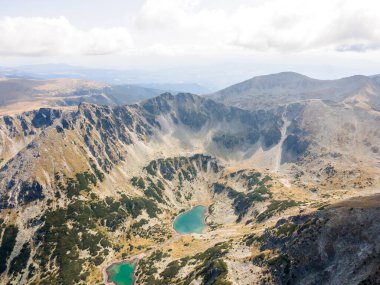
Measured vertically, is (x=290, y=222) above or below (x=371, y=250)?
below

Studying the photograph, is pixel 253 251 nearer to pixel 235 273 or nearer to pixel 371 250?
pixel 235 273

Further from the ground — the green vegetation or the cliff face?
the cliff face

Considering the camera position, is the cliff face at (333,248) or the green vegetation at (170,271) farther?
the green vegetation at (170,271)

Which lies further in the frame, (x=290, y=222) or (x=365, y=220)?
(x=290, y=222)

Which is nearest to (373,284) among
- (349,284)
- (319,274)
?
(349,284)

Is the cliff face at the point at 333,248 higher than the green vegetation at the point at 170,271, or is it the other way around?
the cliff face at the point at 333,248

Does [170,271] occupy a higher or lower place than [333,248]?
lower

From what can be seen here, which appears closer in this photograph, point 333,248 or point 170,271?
point 333,248

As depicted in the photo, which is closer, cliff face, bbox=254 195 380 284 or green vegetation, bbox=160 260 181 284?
cliff face, bbox=254 195 380 284

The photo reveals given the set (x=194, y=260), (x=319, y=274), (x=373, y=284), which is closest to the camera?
(x=373, y=284)

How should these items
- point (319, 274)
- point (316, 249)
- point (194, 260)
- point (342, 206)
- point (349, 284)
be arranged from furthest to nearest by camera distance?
1. point (194, 260)
2. point (342, 206)
3. point (316, 249)
4. point (319, 274)
5. point (349, 284)

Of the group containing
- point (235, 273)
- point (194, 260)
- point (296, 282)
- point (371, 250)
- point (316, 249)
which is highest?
point (371, 250)
